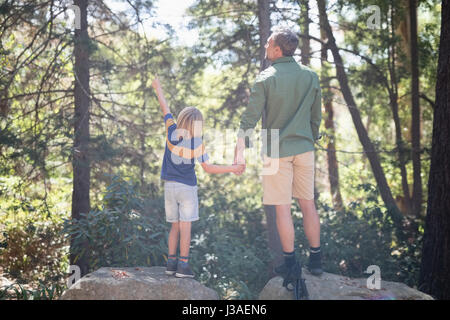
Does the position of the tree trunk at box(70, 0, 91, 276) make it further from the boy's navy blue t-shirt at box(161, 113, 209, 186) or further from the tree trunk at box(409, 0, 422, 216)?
the tree trunk at box(409, 0, 422, 216)

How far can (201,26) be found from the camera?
26.2 ft

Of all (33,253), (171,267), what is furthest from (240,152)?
(33,253)

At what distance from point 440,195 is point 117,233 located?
405 cm

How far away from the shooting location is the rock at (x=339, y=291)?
4012mm

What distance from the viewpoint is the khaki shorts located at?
421 cm

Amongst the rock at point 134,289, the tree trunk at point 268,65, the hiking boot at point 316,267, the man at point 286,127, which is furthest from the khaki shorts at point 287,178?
the tree trunk at point 268,65

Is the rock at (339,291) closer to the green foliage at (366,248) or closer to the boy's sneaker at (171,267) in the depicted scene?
the boy's sneaker at (171,267)

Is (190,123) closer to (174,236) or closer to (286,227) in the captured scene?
(174,236)

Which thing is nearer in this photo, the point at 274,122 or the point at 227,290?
the point at 274,122

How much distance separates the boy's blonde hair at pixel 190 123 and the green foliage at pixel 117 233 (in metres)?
1.60

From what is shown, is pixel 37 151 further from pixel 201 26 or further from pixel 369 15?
pixel 369 15

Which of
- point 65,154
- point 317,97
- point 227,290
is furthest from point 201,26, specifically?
point 227,290

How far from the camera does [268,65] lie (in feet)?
19.1
